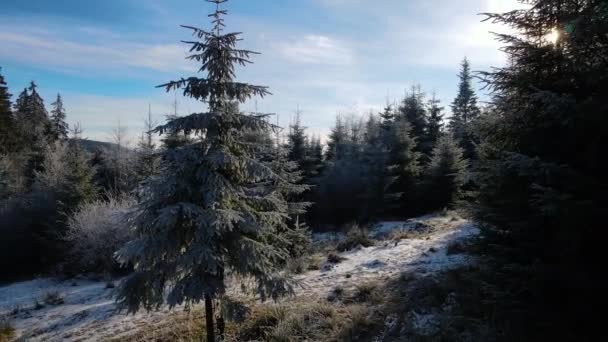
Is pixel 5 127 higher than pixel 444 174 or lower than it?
higher

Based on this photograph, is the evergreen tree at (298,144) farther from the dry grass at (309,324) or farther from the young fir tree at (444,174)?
the dry grass at (309,324)

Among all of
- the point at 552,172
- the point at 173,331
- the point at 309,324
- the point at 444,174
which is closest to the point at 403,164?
the point at 444,174

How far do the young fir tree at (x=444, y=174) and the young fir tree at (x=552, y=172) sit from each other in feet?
52.7

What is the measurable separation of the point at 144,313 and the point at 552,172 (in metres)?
8.95

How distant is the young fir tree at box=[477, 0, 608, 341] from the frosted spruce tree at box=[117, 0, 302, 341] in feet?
11.8

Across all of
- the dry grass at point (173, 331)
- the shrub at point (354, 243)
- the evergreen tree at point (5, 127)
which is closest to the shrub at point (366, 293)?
Result: the dry grass at point (173, 331)

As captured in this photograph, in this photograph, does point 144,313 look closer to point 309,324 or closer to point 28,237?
point 309,324

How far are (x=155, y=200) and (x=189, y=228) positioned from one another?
72cm

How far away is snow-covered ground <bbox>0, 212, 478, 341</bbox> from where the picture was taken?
27.7 feet

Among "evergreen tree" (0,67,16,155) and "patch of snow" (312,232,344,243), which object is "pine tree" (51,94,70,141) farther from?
"patch of snow" (312,232,344,243)

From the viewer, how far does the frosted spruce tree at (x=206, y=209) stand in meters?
5.63

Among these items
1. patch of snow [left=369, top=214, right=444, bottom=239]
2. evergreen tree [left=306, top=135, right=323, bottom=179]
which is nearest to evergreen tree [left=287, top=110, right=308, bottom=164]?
evergreen tree [left=306, top=135, right=323, bottom=179]

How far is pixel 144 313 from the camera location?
A: 891cm

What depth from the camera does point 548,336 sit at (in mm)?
4633
